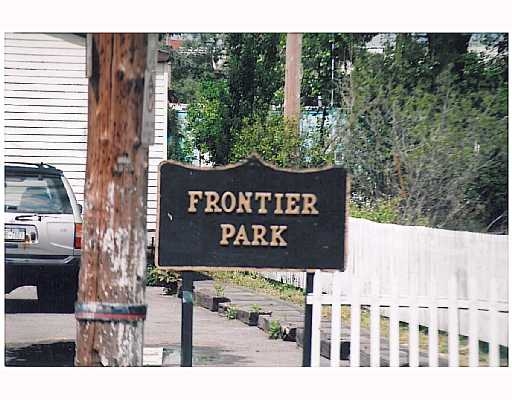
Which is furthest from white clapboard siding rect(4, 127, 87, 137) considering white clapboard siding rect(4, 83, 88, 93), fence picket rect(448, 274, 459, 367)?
fence picket rect(448, 274, 459, 367)

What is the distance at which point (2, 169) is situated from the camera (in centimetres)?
950

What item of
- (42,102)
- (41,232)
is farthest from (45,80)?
(41,232)

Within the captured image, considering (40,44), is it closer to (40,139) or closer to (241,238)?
(40,139)

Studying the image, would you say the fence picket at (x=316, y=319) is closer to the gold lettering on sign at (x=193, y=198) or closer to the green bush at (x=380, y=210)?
the green bush at (x=380, y=210)

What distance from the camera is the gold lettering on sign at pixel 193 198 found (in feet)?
30.1

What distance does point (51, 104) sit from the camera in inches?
380

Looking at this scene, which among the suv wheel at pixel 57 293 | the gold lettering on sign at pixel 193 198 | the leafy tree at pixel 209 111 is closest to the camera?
the gold lettering on sign at pixel 193 198

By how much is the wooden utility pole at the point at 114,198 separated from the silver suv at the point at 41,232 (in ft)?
1.33

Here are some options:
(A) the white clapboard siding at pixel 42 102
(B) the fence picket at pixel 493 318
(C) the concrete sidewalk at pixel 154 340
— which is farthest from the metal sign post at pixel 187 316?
Result: (B) the fence picket at pixel 493 318

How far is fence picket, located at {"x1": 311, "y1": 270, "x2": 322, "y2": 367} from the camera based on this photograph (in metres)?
9.29

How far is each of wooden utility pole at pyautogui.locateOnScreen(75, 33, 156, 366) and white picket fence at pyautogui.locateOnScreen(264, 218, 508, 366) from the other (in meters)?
1.03

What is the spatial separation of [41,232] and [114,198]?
2.88 feet
